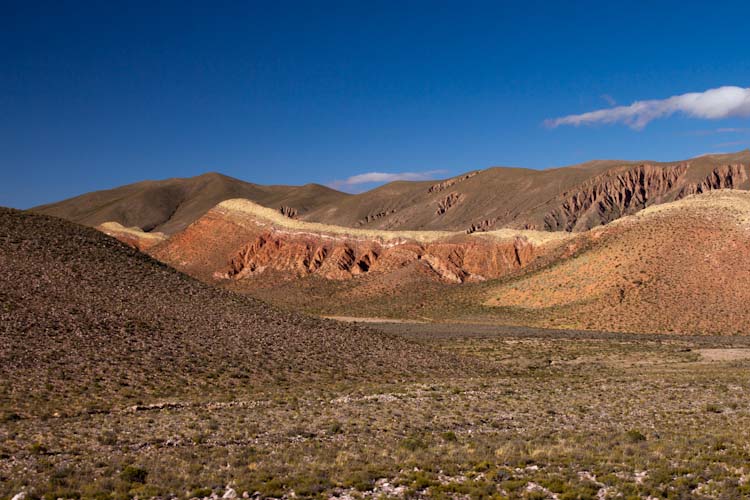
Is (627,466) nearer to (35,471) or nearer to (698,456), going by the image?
(698,456)

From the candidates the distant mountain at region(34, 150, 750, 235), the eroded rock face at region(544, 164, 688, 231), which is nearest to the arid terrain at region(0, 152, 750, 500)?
the eroded rock face at region(544, 164, 688, 231)

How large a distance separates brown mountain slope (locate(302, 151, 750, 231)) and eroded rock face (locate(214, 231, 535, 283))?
5629 cm

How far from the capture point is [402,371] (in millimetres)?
33375

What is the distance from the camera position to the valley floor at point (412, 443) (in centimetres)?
1382

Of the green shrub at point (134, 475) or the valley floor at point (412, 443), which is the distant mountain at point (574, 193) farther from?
the green shrub at point (134, 475)

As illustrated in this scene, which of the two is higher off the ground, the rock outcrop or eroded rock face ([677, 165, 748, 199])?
Answer: eroded rock face ([677, 165, 748, 199])

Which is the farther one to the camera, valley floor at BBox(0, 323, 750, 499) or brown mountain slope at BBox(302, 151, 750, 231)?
brown mountain slope at BBox(302, 151, 750, 231)

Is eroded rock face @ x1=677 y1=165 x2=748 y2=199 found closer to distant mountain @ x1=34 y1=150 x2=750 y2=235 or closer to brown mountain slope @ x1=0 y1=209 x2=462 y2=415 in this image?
distant mountain @ x1=34 y1=150 x2=750 y2=235

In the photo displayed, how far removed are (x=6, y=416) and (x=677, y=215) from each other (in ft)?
214

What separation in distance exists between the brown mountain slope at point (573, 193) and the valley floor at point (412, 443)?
11852 cm

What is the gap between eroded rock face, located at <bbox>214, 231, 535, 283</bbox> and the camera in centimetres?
8438

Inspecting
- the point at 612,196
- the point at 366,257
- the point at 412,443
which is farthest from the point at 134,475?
the point at 612,196

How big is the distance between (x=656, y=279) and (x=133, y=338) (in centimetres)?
4641

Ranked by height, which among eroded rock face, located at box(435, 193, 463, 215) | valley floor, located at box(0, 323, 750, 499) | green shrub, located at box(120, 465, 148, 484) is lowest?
valley floor, located at box(0, 323, 750, 499)
